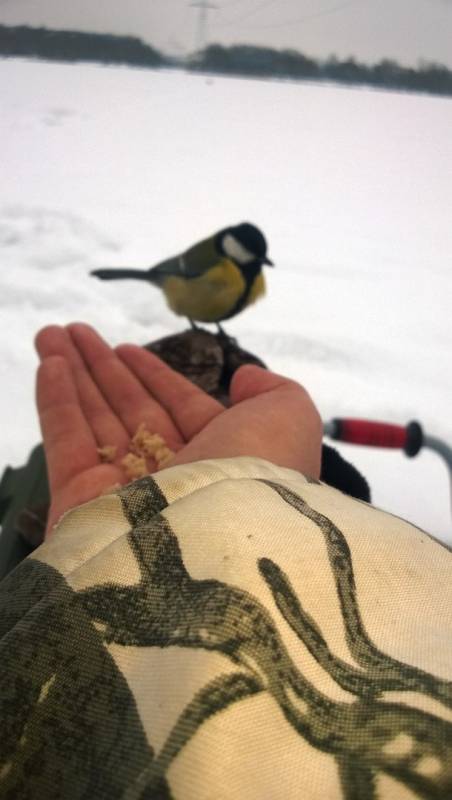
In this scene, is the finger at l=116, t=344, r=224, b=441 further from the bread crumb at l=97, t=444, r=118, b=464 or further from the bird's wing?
the bird's wing

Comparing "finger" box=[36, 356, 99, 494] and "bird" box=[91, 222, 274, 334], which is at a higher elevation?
"bird" box=[91, 222, 274, 334]

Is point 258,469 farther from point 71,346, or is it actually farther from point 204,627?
point 71,346

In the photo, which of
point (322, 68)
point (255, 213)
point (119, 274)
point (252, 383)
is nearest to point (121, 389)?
point (252, 383)

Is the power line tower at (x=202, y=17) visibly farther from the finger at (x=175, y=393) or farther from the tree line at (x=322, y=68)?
the finger at (x=175, y=393)

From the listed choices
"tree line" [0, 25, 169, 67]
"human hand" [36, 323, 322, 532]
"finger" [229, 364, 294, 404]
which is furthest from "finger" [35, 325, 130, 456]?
"tree line" [0, 25, 169, 67]

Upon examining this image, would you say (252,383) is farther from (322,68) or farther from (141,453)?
(322,68)

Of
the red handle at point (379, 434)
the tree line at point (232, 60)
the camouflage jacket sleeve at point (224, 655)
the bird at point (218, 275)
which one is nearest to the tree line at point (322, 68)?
the tree line at point (232, 60)

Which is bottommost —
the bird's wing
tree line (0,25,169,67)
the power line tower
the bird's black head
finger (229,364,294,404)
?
finger (229,364,294,404)
